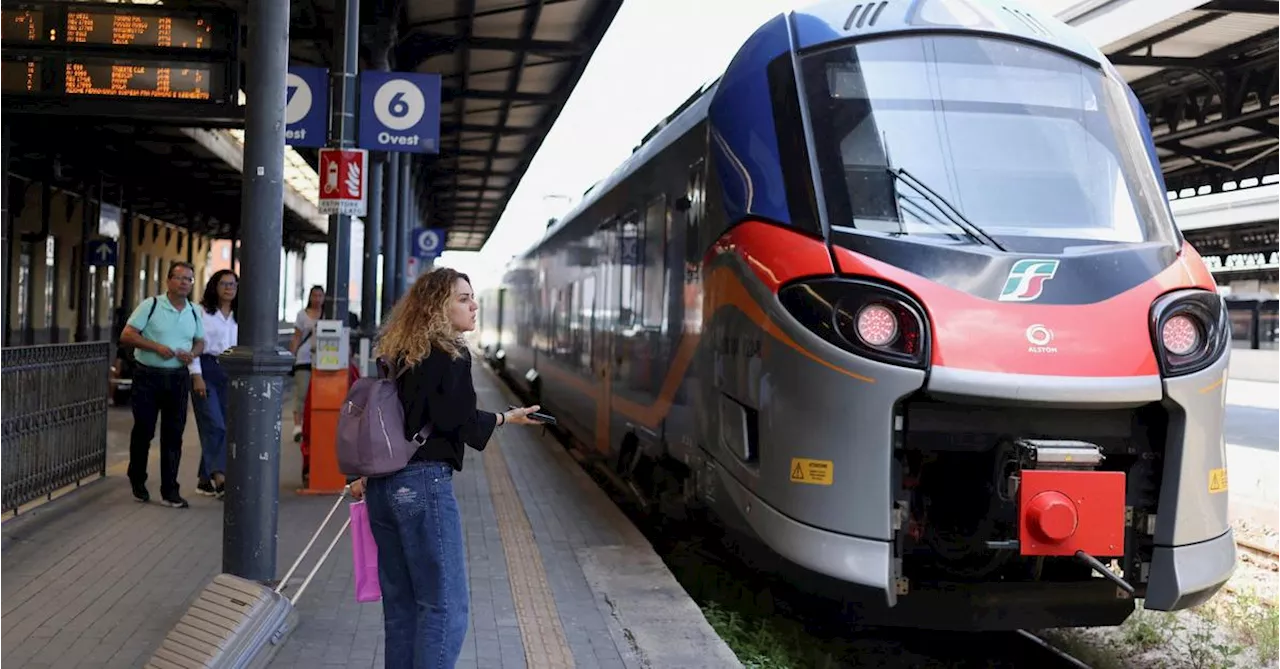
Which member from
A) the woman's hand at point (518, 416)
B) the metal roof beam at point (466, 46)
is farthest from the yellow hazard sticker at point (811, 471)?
the metal roof beam at point (466, 46)

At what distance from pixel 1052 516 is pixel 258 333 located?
3311 mm

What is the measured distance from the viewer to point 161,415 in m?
8.17

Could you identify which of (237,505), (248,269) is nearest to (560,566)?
(237,505)

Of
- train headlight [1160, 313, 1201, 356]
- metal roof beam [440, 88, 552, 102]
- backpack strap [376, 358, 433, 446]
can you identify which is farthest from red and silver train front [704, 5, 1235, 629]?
metal roof beam [440, 88, 552, 102]

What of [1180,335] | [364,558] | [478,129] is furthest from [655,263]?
[478,129]

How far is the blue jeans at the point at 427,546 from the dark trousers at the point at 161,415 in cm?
456

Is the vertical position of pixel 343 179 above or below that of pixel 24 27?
below

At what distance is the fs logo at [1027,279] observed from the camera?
5078mm

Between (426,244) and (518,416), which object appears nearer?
(518,416)

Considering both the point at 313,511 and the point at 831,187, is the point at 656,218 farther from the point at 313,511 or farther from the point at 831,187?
the point at 313,511

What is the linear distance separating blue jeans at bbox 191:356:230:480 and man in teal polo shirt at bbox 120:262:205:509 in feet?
0.61

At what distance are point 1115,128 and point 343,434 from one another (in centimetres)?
393

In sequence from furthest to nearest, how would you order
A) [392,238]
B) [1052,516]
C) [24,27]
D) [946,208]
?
[392,238]
[24,27]
[946,208]
[1052,516]

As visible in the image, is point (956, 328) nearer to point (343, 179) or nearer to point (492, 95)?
point (343, 179)
